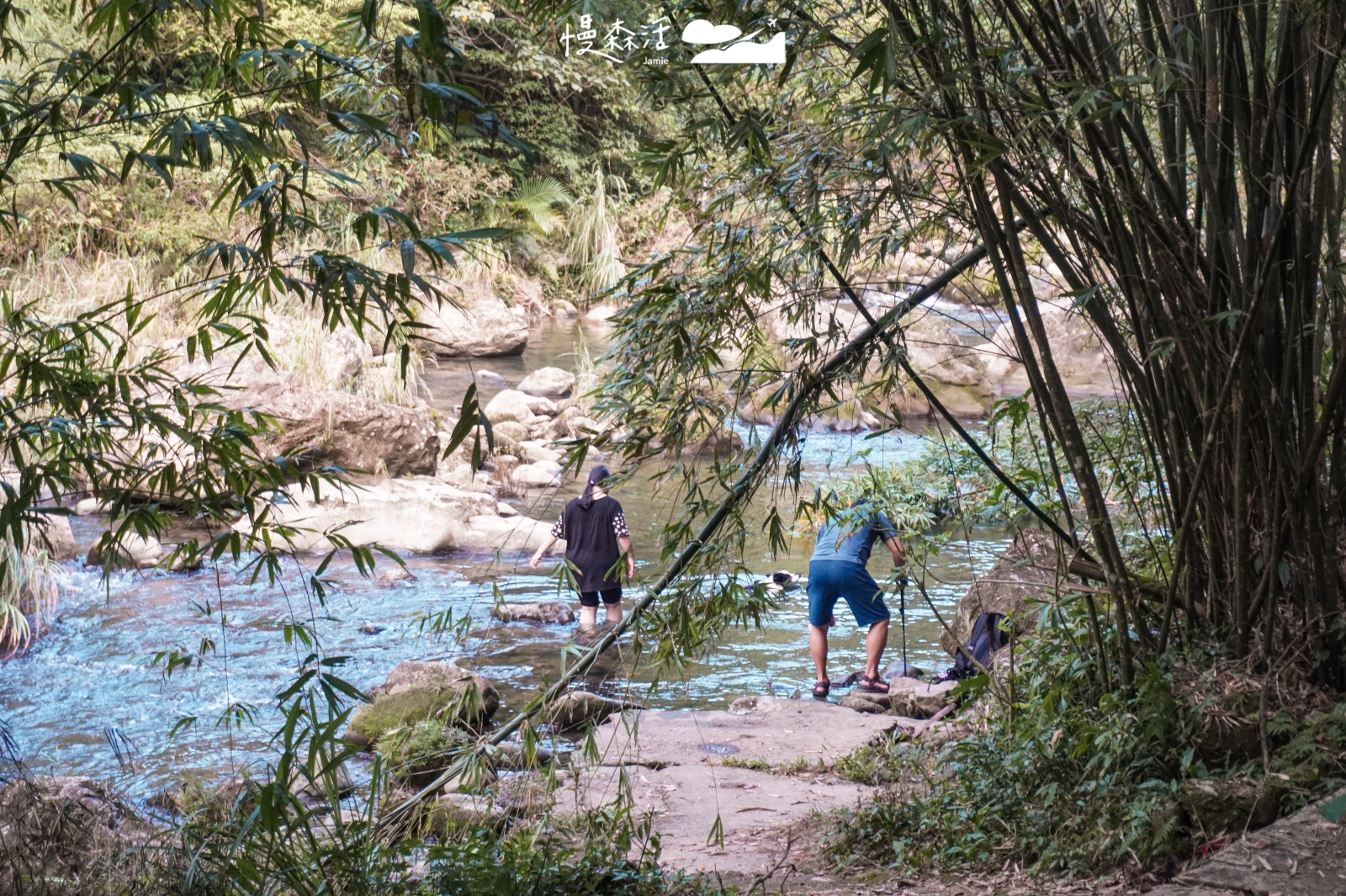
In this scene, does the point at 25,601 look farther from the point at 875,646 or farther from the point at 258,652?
the point at 875,646

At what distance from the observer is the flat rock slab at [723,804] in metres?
3.78

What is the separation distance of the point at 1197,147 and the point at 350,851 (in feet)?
8.92

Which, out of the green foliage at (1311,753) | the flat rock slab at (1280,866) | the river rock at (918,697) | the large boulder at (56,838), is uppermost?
the green foliage at (1311,753)

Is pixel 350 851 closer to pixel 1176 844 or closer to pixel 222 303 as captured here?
pixel 222 303

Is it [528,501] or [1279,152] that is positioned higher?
[1279,152]

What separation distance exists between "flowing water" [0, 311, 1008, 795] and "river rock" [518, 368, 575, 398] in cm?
578

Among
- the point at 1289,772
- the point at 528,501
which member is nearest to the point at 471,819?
the point at 1289,772

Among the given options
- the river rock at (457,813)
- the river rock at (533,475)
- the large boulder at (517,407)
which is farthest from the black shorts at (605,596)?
the large boulder at (517,407)

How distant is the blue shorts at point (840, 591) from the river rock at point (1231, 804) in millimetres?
3957

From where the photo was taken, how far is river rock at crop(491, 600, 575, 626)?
8.38 metres

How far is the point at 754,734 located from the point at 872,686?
1437mm

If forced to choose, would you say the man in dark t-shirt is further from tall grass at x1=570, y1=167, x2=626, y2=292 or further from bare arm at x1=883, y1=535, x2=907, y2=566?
tall grass at x1=570, y1=167, x2=626, y2=292

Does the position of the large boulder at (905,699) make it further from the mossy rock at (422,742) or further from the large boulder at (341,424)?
the large boulder at (341,424)

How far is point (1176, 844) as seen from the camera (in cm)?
272
